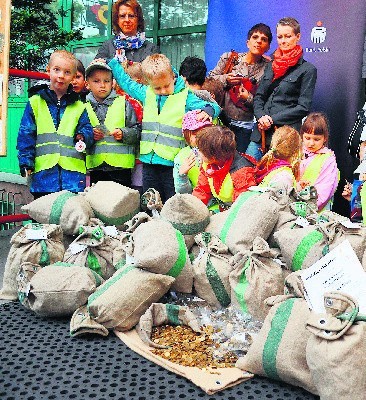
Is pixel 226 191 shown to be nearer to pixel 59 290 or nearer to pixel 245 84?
pixel 59 290

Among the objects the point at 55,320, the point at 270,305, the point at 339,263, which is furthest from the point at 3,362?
the point at 339,263

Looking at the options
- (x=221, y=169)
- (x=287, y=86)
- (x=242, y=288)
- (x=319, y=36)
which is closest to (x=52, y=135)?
(x=221, y=169)

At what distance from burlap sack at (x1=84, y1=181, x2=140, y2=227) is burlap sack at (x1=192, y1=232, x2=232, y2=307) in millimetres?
587

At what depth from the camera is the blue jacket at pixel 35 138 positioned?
3.72m

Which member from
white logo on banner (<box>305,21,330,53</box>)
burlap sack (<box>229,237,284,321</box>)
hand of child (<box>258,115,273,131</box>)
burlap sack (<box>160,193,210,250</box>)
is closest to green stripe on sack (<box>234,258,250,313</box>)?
burlap sack (<box>229,237,284,321</box>)

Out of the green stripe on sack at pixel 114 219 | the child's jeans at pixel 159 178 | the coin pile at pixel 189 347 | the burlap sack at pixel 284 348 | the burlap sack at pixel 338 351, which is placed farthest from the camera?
the child's jeans at pixel 159 178

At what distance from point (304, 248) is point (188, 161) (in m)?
1.27

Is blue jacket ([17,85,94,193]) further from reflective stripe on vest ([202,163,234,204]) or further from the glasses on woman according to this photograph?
reflective stripe on vest ([202,163,234,204])

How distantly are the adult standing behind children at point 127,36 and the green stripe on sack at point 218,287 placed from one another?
2415 mm

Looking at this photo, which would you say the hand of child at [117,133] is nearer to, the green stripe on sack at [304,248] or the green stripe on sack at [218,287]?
the green stripe on sack at [218,287]

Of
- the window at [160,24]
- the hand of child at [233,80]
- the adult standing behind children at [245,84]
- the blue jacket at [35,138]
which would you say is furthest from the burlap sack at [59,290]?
the window at [160,24]

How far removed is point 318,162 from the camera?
3.65m

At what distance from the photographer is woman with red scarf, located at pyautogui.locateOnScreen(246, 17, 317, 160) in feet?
12.6

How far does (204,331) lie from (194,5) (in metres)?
4.94
